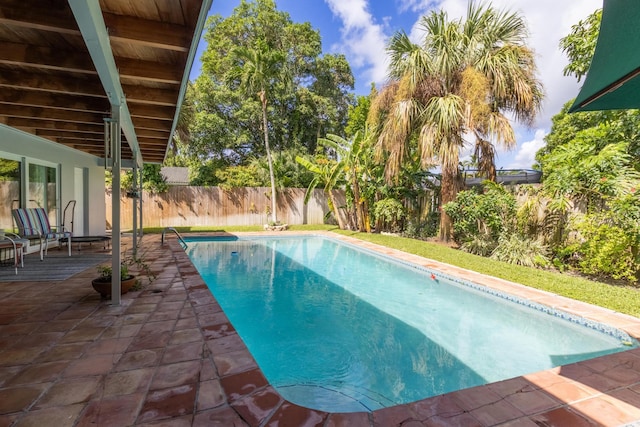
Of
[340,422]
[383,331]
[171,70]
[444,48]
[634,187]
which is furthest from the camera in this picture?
[444,48]

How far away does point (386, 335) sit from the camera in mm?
4418

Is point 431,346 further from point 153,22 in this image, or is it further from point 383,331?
point 153,22

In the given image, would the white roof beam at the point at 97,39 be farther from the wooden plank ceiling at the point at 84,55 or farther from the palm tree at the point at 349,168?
the palm tree at the point at 349,168

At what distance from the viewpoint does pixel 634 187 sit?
574 centimetres

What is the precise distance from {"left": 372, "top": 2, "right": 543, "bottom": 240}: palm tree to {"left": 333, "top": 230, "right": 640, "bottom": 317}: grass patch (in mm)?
2918

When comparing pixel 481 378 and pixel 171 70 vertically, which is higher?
pixel 171 70

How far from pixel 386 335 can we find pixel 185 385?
2875 mm

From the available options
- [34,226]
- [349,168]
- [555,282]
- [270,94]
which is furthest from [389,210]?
[270,94]

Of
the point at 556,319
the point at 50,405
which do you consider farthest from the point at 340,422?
the point at 556,319

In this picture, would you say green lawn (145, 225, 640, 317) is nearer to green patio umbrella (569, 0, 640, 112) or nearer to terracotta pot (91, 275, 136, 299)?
green patio umbrella (569, 0, 640, 112)

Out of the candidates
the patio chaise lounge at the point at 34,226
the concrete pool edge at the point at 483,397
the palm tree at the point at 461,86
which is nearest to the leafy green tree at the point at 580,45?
the palm tree at the point at 461,86

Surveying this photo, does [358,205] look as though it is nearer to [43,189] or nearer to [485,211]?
[485,211]

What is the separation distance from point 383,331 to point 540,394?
7.48 feet

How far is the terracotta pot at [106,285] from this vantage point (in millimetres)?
4172
